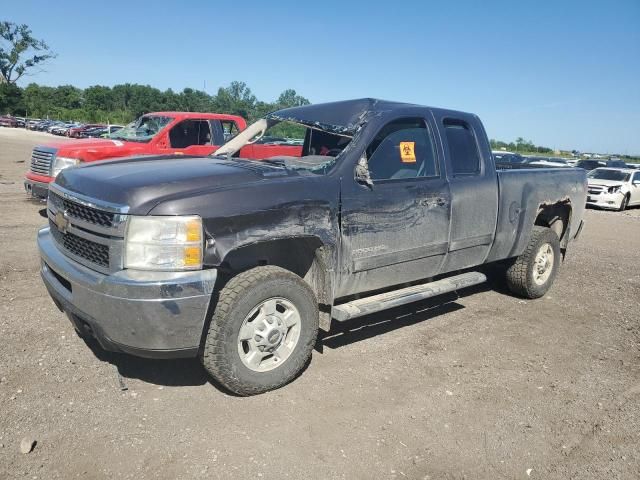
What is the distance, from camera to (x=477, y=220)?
188 inches

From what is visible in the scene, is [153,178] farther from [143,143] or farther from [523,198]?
[143,143]

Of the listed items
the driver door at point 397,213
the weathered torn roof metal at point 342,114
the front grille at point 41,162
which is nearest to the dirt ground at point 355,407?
the driver door at point 397,213

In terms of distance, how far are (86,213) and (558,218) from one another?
5.35 meters

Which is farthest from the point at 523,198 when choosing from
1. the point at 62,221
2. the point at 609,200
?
the point at 609,200

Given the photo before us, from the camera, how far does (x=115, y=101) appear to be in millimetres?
115312

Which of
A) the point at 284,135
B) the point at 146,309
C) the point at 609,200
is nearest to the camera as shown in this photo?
the point at 146,309

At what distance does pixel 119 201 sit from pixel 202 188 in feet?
1.60

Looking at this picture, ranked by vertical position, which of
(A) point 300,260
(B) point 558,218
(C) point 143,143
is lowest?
(A) point 300,260

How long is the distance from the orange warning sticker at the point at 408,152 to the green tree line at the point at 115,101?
223 ft

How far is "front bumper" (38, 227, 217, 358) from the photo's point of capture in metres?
2.88

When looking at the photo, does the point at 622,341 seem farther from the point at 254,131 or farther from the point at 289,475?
the point at 254,131

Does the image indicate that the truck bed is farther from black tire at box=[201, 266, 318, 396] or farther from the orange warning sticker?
black tire at box=[201, 266, 318, 396]

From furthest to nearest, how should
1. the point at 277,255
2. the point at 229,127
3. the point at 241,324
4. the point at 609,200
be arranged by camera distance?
the point at 609,200 → the point at 229,127 → the point at 277,255 → the point at 241,324

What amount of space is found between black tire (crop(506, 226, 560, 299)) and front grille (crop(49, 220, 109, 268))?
4418 millimetres
